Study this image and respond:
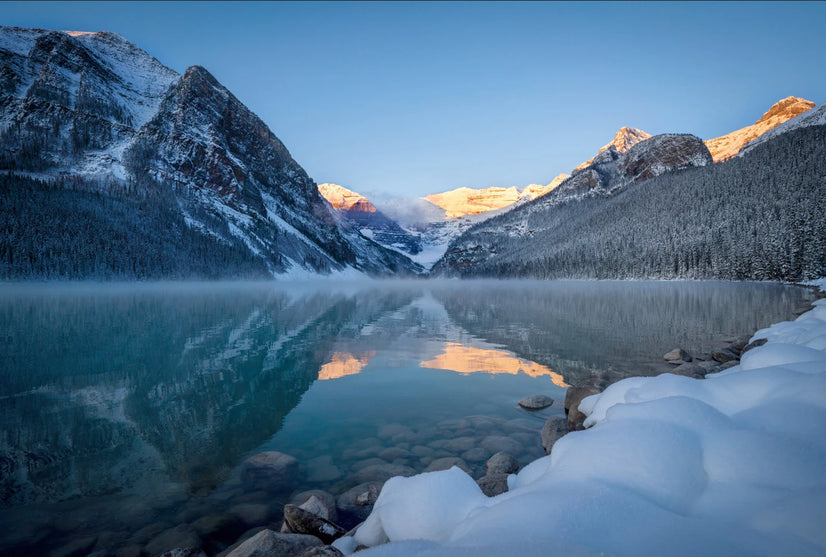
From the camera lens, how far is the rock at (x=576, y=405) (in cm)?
860

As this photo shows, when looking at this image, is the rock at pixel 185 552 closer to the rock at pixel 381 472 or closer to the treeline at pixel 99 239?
the rock at pixel 381 472

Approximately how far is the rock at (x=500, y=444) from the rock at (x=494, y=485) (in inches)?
104

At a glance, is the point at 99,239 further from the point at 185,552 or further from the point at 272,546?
the point at 272,546

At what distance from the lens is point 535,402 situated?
11.4 metres

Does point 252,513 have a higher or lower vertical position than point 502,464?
lower

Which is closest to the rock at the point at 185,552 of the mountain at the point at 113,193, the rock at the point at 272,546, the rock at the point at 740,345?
the rock at the point at 272,546

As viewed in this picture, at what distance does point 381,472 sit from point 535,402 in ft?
18.0

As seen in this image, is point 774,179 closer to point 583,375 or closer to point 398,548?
point 583,375

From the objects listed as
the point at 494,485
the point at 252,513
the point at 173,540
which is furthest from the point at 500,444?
the point at 173,540

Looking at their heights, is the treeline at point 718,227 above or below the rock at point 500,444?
above

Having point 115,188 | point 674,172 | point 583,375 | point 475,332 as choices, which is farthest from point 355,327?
point 674,172

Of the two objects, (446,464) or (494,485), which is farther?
(446,464)

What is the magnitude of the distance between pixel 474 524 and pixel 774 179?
153284 mm

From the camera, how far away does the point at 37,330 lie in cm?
2497
